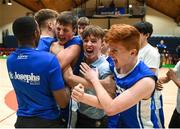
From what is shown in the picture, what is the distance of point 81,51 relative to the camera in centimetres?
287

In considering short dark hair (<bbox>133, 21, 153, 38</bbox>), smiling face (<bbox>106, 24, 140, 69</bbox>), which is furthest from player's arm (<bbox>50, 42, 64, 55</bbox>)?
short dark hair (<bbox>133, 21, 153, 38</bbox>)

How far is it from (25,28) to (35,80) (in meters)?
0.43

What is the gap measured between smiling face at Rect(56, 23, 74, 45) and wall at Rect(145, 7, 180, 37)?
2073 centimetres

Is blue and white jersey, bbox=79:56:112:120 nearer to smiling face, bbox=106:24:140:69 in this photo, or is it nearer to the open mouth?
the open mouth

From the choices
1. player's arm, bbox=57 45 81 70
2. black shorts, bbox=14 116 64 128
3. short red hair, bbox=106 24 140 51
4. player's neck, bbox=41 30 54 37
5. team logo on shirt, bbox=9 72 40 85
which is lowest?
black shorts, bbox=14 116 64 128

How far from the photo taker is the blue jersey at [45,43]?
285cm

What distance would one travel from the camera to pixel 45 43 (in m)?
2.91

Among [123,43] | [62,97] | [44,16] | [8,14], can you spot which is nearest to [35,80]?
[62,97]

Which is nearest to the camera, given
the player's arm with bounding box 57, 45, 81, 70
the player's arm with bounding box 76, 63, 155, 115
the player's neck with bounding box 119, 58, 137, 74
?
the player's arm with bounding box 76, 63, 155, 115

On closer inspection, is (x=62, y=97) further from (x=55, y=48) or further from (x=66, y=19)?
(x=66, y=19)

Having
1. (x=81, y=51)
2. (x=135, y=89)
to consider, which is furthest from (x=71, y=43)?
(x=135, y=89)

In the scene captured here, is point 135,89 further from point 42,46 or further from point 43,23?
point 43,23

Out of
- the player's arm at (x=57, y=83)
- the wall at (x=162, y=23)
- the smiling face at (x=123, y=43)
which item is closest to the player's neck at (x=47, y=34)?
the player's arm at (x=57, y=83)

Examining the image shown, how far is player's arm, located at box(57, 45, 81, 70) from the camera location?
269 centimetres
